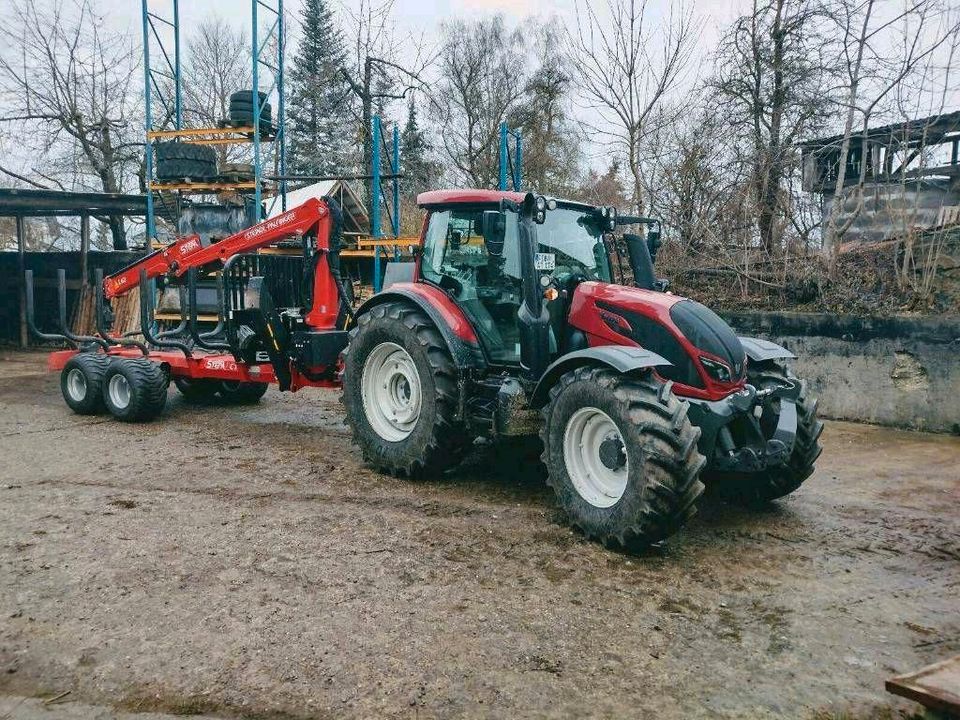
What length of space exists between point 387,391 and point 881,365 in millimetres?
5543

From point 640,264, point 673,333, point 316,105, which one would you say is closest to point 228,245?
point 640,264

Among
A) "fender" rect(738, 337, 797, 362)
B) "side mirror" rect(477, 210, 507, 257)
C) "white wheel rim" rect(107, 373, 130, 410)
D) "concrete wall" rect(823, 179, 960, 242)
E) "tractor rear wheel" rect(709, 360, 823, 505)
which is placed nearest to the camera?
"side mirror" rect(477, 210, 507, 257)

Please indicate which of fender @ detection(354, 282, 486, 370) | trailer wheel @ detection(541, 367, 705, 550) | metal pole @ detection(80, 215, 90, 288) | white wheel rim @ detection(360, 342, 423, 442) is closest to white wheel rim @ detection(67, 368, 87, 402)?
white wheel rim @ detection(360, 342, 423, 442)

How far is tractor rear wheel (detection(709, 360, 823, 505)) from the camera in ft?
17.3

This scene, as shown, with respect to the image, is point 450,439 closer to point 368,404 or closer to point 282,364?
point 368,404

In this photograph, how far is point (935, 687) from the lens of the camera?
2613 millimetres

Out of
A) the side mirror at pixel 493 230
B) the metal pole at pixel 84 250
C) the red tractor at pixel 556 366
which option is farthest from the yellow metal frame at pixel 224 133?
the side mirror at pixel 493 230

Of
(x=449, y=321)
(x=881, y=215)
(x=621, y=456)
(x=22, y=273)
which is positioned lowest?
(x=621, y=456)

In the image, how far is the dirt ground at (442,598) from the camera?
311cm

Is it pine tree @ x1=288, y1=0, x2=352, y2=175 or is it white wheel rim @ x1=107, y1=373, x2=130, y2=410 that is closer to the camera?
white wheel rim @ x1=107, y1=373, x2=130, y2=410

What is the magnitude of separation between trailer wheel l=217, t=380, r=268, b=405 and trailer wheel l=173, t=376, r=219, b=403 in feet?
0.30

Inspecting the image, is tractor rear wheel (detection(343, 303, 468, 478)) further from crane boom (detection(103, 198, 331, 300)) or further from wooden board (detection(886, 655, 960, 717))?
wooden board (detection(886, 655, 960, 717))

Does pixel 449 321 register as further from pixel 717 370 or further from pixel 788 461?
pixel 788 461

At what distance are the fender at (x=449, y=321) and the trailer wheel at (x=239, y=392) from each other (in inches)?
159
